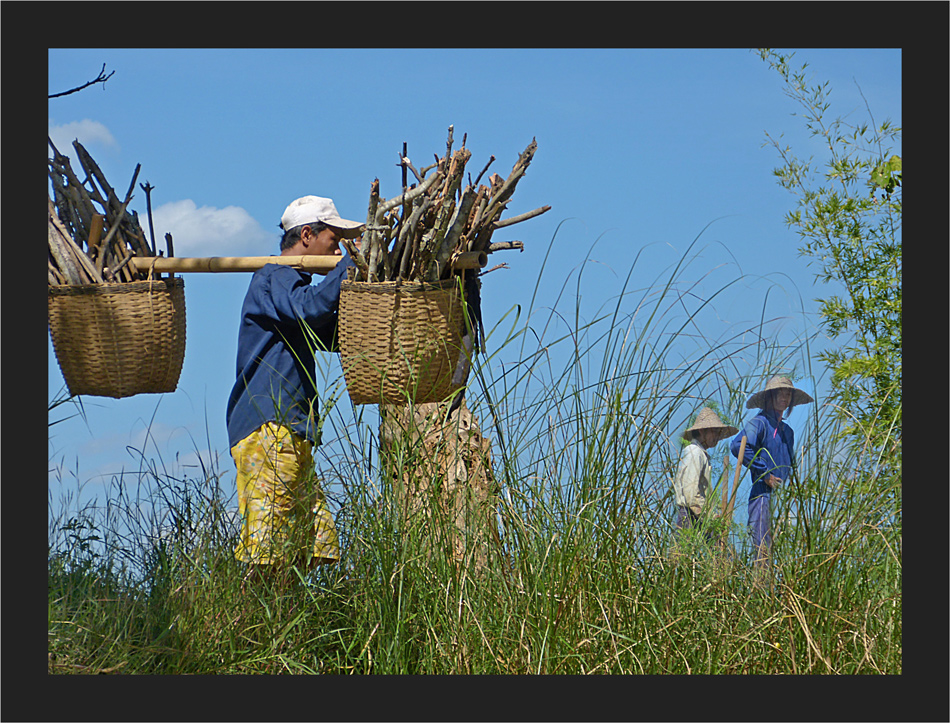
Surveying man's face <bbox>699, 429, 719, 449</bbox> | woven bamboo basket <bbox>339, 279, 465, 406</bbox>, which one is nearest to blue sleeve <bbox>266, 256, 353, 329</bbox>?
woven bamboo basket <bbox>339, 279, 465, 406</bbox>

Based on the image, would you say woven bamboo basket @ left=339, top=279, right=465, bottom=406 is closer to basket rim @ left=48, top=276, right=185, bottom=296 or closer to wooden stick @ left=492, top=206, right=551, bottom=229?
wooden stick @ left=492, top=206, right=551, bottom=229

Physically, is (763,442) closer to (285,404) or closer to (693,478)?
(693,478)

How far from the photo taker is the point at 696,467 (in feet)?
12.2

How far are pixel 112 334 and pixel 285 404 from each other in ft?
2.45

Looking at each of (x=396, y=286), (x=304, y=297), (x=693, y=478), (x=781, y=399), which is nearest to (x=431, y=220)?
(x=396, y=286)

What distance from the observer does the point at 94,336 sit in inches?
151

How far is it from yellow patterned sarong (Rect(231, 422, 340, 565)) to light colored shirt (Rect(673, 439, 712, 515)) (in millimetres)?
1245

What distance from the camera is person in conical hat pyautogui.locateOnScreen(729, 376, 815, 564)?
364cm

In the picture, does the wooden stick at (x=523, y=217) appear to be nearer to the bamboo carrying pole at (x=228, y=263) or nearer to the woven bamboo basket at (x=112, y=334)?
the bamboo carrying pole at (x=228, y=263)
